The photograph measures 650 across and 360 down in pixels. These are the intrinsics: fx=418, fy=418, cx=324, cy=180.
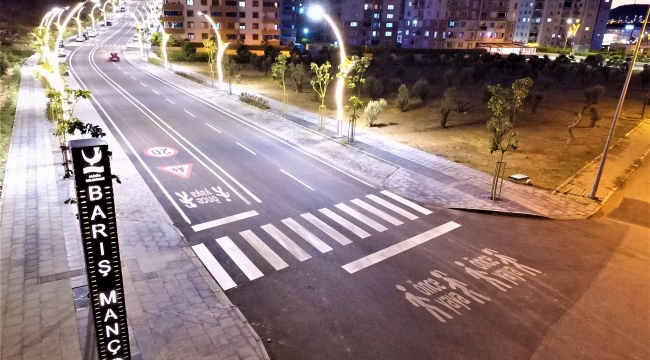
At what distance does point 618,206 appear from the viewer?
1827 centimetres

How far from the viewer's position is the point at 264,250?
1336 centimetres

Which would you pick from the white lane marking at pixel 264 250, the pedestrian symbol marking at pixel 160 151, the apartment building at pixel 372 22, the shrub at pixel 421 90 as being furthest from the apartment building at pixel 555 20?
the white lane marking at pixel 264 250

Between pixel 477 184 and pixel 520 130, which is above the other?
pixel 520 130

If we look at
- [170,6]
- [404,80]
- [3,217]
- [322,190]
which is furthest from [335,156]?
[170,6]

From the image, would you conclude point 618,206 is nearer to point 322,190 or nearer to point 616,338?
point 616,338

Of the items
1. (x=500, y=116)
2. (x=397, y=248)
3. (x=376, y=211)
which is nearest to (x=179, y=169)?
(x=376, y=211)

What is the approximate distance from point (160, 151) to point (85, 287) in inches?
516

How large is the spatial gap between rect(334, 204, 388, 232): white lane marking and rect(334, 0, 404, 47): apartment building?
10768cm

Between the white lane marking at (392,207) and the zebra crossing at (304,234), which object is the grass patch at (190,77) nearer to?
the white lane marking at (392,207)

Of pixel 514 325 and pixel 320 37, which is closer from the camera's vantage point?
pixel 514 325

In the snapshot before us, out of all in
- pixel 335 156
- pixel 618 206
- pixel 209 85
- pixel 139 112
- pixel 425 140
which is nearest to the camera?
pixel 618 206

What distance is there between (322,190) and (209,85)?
3264 centimetres

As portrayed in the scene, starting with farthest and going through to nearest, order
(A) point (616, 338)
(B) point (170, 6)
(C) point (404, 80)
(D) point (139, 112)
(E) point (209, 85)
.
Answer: (B) point (170, 6)
(C) point (404, 80)
(E) point (209, 85)
(D) point (139, 112)
(A) point (616, 338)

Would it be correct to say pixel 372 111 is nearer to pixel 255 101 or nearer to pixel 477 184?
pixel 255 101
